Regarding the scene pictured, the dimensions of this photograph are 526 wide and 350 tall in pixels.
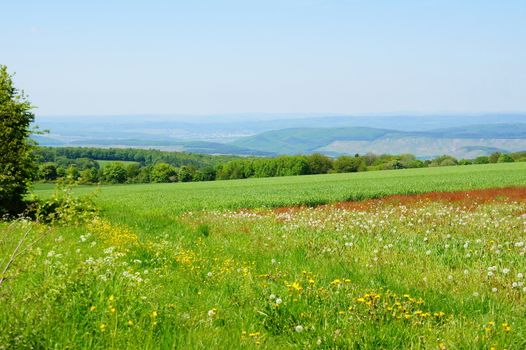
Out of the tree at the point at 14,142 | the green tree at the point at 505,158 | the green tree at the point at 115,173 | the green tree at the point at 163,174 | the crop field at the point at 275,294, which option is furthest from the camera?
the green tree at the point at 163,174

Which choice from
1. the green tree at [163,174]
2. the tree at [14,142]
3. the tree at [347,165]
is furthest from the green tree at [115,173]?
the tree at [14,142]

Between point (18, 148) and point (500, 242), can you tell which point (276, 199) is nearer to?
point (18, 148)

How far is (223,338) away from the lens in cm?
511

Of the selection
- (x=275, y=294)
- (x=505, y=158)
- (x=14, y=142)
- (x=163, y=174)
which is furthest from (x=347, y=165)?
(x=275, y=294)

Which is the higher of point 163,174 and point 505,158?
point 505,158

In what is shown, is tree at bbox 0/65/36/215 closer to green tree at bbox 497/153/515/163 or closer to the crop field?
the crop field

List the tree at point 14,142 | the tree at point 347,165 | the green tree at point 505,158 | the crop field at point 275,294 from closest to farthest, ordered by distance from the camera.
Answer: the crop field at point 275,294 → the tree at point 14,142 → the green tree at point 505,158 → the tree at point 347,165

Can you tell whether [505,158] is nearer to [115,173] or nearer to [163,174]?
[163,174]

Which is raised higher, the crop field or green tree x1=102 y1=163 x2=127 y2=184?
the crop field

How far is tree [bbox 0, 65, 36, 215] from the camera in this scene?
1970 cm

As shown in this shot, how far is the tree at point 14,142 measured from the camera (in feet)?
64.6

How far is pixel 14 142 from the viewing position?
1978cm

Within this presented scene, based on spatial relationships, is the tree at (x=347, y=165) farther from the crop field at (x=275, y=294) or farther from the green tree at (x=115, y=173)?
the crop field at (x=275, y=294)

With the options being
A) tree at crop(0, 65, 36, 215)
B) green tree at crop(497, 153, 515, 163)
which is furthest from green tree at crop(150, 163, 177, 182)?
tree at crop(0, 65, 36, 215)
